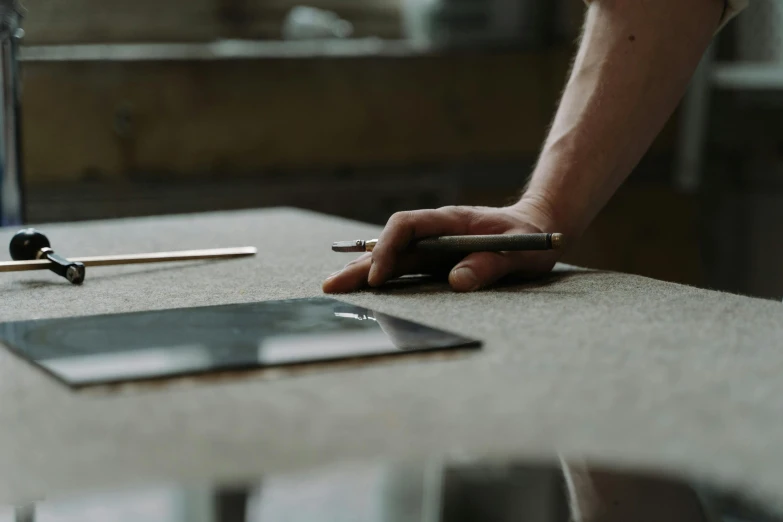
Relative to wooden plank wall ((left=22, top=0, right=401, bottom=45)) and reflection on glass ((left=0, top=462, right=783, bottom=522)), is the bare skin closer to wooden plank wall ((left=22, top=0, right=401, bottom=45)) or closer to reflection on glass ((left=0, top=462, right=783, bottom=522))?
reflection on glass ((left=0, top=462, right=783, bottom=522))

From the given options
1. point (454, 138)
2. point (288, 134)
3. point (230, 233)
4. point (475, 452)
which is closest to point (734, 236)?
point (454, 138)

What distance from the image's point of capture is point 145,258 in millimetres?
1095

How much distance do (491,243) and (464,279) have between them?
0.17 feet

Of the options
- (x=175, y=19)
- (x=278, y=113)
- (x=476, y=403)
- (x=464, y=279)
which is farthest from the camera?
(x=175, y=19)

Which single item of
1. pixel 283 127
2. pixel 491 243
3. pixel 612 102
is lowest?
pixel 283 127

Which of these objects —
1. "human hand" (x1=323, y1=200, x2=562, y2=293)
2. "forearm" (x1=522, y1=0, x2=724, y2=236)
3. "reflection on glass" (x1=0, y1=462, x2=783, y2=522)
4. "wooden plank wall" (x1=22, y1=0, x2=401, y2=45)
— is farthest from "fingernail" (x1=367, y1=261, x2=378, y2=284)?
"wooden plank wall" (x1=22, y1=0, x2=401, y2=45)

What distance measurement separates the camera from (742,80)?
9.95 feet

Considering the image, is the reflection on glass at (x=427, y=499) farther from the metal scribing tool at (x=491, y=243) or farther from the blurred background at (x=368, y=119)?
the blurred background at (x=368, y=119)

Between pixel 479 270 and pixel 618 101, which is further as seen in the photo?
pixel 618 101

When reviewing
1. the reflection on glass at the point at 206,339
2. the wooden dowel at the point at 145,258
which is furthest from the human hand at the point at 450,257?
the wooden dowel at the point at 145,258

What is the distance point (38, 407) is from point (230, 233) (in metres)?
0.82

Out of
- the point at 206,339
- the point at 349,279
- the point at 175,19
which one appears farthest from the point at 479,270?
the point at 175,19

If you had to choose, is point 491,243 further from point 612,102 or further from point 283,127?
point 283,127

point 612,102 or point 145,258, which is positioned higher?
point 612,102
